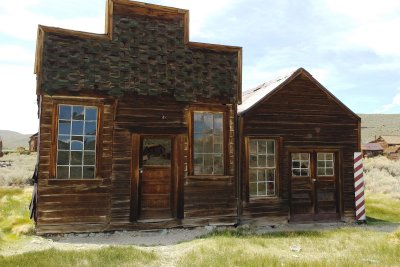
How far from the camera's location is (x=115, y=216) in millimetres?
9891

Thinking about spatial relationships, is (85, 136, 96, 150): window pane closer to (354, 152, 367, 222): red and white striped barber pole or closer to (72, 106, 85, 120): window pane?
(72, 106, 85, 120): window pane

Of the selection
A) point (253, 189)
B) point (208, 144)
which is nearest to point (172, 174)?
point (208, 144)

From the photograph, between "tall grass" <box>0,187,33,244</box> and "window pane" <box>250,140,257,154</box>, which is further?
"window pane" <box>250,140,257,154</box>

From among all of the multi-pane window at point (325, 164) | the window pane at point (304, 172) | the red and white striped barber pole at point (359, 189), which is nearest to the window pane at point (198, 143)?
the window pane at point (304, 172)

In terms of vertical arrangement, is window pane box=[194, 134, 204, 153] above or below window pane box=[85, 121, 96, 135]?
below

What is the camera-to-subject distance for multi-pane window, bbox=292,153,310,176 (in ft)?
39.9

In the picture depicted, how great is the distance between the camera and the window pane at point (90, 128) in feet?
32.4

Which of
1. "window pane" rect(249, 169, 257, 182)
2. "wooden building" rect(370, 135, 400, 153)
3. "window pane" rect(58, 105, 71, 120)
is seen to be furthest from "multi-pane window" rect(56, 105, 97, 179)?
"wooden building" rect(370, 135, 400, 153)

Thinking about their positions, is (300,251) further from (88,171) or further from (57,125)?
(57,125)

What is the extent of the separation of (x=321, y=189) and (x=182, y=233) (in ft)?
17.0

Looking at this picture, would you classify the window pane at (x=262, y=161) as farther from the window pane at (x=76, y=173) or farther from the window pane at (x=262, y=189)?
the window pane at (x=76, y=173)

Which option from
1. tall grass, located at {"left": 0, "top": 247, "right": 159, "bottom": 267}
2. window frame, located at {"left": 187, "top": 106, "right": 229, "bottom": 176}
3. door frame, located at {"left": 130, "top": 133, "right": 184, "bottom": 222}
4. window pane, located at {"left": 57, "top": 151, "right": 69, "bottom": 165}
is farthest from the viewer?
window frame, located at {"left": 187, "top": 106, "right": 229, "bottom": 176}

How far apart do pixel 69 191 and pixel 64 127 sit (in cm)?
168

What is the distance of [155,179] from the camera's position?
10422mm
